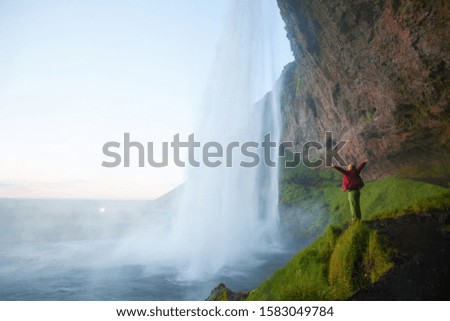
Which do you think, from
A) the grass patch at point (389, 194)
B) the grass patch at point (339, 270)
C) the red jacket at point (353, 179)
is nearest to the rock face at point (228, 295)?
the grass patch at point (339, 270)

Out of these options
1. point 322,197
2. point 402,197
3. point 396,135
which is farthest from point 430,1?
point 322,197

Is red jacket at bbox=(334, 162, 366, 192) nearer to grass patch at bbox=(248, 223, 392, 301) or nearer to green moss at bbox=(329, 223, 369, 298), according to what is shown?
grass patch at bbox=(248, 223, 392, 301)

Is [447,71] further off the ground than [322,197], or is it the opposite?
[447,71]

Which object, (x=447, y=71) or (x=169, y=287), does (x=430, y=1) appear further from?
(x=169, y=287)

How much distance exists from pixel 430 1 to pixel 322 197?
19203mm

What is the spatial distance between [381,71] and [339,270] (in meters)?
12.4

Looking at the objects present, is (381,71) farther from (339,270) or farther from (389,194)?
(339,270)

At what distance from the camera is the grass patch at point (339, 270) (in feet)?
17.6

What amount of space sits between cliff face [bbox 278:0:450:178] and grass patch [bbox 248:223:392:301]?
953 centimetres

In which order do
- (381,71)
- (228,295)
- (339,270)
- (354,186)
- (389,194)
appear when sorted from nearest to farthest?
(339,270) → (354,186) → (228,295) → (381,71) → (389,194)

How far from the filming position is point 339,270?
5.63 meters

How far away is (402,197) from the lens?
16094 mm

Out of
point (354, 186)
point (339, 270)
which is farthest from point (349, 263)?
point (354, 186)
